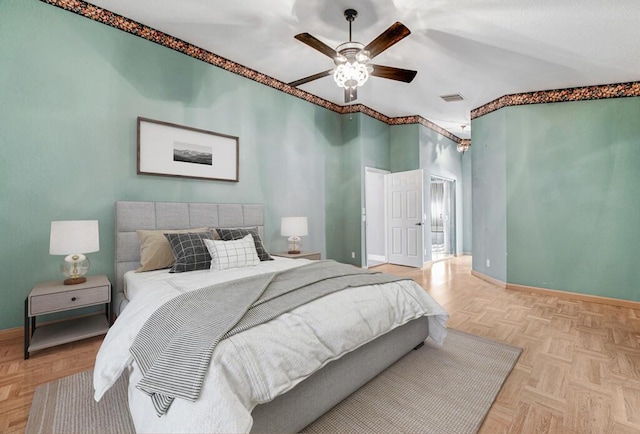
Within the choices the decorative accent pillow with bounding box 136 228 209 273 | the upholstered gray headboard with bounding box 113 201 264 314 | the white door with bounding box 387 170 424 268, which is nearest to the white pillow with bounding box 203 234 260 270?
the decorative accent pillow with bounding box 136 228 209 273

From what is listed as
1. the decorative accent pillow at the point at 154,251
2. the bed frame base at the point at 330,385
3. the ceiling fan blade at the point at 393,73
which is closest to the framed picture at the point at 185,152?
the decorative accent pillow at the point at 154,251

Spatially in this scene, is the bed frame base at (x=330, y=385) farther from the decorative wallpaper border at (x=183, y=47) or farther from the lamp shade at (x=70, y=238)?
the decorative wallpaper border at (x=183, y=47)

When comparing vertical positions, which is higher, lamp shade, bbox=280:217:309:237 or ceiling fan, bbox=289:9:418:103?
ceiling fan, bbox=289:9:418:103

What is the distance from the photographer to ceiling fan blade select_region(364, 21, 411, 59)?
2.26 m

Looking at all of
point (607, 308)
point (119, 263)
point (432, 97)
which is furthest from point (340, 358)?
point (432, 97)

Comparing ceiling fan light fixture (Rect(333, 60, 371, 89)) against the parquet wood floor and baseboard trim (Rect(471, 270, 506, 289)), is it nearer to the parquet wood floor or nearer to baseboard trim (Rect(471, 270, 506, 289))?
the parquet wood floor

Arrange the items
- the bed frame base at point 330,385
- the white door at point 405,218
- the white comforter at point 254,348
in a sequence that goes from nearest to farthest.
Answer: the white comforter at point 254,348
the bed frame base at point 330,385
the white door at point 405,218

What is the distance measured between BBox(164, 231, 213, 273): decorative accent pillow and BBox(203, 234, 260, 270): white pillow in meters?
0.06

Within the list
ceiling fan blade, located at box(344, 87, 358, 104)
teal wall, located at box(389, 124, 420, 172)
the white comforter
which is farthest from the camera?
teal wall, located at box(389, 124, 420, 172)

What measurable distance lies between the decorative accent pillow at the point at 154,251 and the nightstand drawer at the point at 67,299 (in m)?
0.32

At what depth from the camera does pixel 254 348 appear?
129 centimetres

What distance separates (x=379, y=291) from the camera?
6.83ft

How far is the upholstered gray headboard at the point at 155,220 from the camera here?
284 cm

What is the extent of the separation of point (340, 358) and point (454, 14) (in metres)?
3.11
